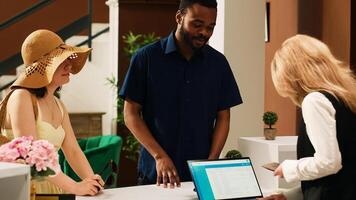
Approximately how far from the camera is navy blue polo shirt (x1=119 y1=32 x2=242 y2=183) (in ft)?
9.00

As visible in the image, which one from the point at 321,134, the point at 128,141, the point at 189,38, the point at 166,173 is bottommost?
the point at 128,141

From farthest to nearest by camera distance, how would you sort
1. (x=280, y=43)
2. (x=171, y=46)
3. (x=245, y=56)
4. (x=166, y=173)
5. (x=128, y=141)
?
(x=128, y=141) → (x=280, y=43) → (x=245, y=56) → (x=171, y=46) → (x=166, y=173)

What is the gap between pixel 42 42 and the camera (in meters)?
2.33

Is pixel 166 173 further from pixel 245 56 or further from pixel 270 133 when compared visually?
pixel 245 56

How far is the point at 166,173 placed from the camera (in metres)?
2.54

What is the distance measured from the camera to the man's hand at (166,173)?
2518 millimetres

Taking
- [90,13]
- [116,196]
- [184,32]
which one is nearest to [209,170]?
[116,196]

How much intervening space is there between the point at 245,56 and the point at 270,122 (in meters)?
1.08

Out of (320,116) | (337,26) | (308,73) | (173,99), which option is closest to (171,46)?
(173,99)

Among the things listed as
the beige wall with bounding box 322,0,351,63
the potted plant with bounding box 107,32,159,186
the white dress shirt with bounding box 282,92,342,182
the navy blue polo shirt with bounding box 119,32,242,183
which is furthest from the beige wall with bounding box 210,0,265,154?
the potted plant with bounding box 107,32,159,186

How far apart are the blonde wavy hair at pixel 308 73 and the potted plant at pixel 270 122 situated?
36.9 inches

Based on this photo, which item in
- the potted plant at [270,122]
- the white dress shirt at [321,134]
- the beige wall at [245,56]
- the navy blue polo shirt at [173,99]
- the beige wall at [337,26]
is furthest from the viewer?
the beige wall at [245,56]

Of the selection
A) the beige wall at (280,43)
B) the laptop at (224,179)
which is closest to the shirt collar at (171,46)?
the laptop at (224,179)

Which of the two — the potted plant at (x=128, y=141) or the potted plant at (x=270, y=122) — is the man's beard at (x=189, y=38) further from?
the potted plant at (x=128, y=141)
